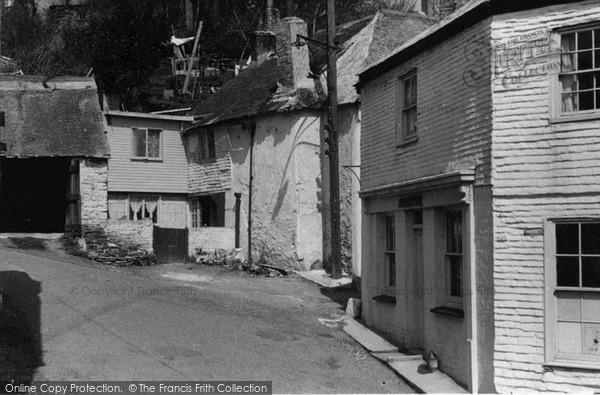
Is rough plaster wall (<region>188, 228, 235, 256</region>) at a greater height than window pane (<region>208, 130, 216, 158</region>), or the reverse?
window pane (<region>208, 130, 216, 158</region>)

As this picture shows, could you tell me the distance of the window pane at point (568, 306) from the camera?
11.3 meters

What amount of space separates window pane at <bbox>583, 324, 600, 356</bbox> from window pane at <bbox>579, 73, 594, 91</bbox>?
11.2ft

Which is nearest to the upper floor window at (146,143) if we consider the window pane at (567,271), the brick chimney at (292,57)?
the brick chimney at (292,57)

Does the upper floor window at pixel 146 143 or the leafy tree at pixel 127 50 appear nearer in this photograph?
the upper floor window at pixel 146 143

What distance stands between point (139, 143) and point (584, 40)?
71.7ft

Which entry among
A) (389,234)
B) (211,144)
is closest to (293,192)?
(211,144)

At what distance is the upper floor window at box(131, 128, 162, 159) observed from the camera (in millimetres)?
30719

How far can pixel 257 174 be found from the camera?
27859mm

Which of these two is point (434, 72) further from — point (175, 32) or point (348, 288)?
point (175, 32)

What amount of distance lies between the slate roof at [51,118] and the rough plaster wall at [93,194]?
449 millimetres

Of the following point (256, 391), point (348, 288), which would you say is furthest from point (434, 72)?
point (348, 288)

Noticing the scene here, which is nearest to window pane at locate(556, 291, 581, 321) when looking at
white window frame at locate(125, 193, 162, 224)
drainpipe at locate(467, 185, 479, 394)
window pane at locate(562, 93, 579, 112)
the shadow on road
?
drainpipe at locate(467, 185, 479, 394)

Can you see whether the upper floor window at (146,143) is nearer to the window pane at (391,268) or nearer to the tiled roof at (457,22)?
the tiled roof at (457,22)

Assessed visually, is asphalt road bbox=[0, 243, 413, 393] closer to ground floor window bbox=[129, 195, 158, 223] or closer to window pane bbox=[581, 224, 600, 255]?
window pane bbox=[581, 224, 600, 255]
